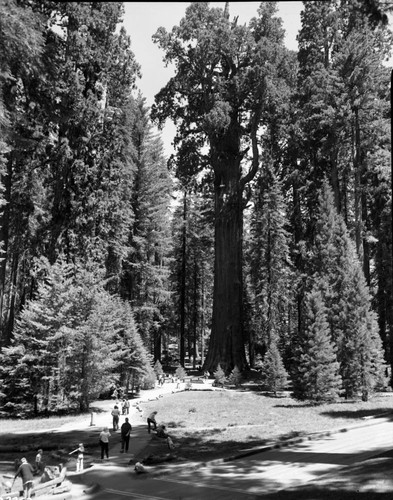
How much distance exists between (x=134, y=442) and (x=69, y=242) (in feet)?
47.4

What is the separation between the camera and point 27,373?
Result: 25750mm

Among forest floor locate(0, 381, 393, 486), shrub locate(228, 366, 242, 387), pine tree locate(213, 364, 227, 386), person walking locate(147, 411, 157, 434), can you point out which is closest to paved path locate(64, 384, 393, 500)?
forest floor locate(0, 381, 393, 486)

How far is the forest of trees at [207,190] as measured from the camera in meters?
25.9

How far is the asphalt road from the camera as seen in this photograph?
12062mm

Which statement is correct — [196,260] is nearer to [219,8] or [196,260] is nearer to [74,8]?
[219,8]

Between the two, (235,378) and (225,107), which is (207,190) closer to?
(225,107)

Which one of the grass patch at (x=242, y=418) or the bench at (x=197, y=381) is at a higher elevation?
the bench at (x=197, y=381)

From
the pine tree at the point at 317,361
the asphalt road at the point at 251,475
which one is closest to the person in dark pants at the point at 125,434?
the asphalt road at the point at 251,475

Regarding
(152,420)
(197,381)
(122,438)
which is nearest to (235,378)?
(197,381)

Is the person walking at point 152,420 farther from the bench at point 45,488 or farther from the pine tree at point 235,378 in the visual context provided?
the pine tree at point 235,378

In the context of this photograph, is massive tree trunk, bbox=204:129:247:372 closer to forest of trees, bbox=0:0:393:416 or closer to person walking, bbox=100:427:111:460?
forest of trees, bbox=0:0:393:416

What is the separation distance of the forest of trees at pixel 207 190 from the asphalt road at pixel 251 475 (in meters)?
9.89

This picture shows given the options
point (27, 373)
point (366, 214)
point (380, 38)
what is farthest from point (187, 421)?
point (380, 38)

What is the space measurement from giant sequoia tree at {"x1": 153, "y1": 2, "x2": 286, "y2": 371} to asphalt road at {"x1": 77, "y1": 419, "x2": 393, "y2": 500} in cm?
2342
